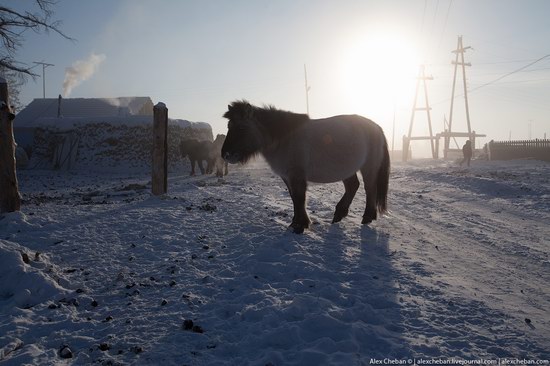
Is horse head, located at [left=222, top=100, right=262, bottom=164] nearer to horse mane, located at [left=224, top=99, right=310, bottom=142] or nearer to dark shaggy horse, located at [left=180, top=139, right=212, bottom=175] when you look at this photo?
horse mane, located at [left=224, top=99, right=310, bottom=142]

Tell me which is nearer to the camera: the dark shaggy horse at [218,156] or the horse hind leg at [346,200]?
the horse hind leg at [346,200]

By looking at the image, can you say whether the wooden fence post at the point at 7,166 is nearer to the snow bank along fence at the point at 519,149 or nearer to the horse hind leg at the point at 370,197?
the horse hind leg at the point at 370,197

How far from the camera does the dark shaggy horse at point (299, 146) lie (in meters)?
6.05

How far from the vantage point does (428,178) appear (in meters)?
18.4

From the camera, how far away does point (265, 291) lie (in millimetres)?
3521

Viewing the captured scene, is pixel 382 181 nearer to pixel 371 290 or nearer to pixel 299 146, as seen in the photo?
pixel 299 146

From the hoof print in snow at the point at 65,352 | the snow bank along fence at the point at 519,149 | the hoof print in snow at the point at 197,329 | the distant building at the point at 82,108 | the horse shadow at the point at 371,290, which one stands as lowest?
the hoof print in snow at the point at 65,352

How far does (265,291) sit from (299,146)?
→ 3211mm

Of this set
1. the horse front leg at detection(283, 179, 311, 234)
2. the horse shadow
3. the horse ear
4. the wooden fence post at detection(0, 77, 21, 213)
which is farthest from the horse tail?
the wooden fence post at detection(0, 77, 21, 213)

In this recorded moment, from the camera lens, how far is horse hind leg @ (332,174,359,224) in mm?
6801

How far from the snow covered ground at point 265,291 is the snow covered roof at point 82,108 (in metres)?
39.1

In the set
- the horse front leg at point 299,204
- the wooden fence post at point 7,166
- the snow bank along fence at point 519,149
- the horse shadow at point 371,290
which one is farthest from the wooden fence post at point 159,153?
the snow bank along fence at point 519,149

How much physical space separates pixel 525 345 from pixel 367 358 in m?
1.20

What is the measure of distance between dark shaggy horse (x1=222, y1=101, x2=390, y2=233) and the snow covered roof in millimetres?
38861
